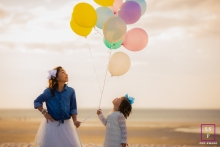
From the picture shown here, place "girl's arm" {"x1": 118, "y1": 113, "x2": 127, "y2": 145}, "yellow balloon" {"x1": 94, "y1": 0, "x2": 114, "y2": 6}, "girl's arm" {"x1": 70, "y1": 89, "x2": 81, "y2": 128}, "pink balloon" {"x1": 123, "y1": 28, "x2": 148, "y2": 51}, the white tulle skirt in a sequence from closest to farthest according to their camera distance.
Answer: the white tulle skirt → "girl's arm" {"x1": 70, "y1": 89, "x2": 81, "y2": 128} → "girl's arm" {"x1": 118, "y1": 113, "x2": 127, "y2": 145} → "yellow balloon" {"x1": 94, "y1": 0, "x2": 114, "y2": 6} → "pink balloon" {"x1": 123, "y1": 28, "x2": 148, "y2": 51}

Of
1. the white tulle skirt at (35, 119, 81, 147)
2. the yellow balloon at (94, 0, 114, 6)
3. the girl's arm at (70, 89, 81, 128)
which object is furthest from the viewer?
the yellow balloon at (94, 0, 114, 6)

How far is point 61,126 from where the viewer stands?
4.82 m

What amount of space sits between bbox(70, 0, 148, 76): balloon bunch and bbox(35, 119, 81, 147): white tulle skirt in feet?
3.40

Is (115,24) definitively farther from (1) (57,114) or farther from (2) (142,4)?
(1) (57,114)

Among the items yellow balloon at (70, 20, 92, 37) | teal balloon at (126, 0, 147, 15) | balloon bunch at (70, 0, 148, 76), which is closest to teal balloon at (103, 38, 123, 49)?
balloon bunch at (70, 0, 148, 76)

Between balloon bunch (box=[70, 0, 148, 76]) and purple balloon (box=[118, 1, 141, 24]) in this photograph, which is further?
purple balloon (box=[118, 1, 141, 24])

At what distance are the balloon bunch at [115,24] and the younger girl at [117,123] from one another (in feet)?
1.45

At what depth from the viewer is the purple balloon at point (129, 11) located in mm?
5362

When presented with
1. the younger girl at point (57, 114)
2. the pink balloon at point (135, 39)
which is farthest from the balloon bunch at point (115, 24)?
the younger girl at point (57, 114)

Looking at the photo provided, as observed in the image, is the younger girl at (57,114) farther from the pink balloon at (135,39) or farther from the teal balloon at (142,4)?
the teal balloon at (142,4)

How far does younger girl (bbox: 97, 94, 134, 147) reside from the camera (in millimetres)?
5031

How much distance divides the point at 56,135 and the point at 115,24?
5.37 ft

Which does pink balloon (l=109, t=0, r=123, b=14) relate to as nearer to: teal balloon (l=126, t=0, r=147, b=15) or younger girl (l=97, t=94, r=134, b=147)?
teal balloon (l=126, t=0, r=147, b=15)

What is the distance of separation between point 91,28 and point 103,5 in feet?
1.21
